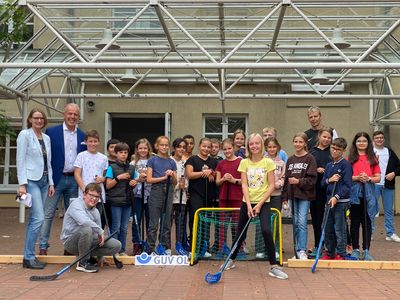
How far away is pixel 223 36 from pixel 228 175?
14.2 ft

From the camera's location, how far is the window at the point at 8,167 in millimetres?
16062

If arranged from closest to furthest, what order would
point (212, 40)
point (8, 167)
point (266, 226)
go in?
1. point (266, 226)
2. point (212, 40)
3. point (8, 167)

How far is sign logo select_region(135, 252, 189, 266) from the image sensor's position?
291 inches

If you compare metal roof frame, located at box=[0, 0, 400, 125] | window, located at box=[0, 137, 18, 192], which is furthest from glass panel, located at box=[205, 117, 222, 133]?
window, located at box=[0, 137, 18, 192]

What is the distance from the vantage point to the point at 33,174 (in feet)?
23.2

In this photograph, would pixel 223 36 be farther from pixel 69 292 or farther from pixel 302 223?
pixel 69 292

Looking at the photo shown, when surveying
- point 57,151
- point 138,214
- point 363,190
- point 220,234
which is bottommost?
point 220,234

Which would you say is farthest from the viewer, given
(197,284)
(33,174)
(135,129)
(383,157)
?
(135,129)

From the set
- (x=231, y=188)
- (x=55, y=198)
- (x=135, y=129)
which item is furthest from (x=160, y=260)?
(x=135, y=129)

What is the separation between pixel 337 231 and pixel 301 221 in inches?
19.5

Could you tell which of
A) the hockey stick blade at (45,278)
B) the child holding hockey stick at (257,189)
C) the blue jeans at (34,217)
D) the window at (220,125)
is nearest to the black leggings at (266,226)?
the child holding hockey stick at (257,189)

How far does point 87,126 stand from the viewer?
15555 mm

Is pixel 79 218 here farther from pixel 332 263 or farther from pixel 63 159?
pixel 332 263

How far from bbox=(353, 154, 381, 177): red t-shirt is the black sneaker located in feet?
12.3
